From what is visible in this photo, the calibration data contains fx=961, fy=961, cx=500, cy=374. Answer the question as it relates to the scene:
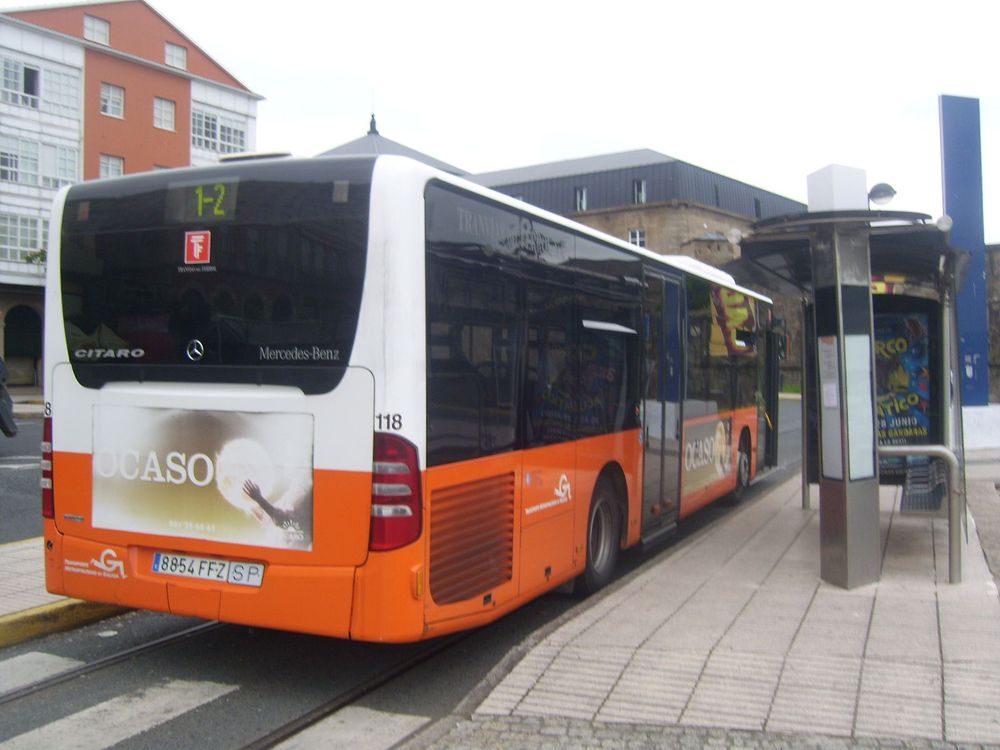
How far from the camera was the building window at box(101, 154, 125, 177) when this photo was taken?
142 feet

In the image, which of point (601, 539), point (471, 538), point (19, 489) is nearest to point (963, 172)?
point (601, 539)

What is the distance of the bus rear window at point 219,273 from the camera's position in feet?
16.5

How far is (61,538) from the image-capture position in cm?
575

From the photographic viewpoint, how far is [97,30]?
43469 millimetres

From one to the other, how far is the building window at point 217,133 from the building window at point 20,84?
8111mm

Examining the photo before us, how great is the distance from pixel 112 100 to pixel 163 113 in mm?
2800

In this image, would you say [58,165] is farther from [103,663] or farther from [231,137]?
[103,663]

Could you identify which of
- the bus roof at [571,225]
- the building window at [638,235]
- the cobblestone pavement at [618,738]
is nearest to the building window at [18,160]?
the building window at [638,235]

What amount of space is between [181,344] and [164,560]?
1225 mm

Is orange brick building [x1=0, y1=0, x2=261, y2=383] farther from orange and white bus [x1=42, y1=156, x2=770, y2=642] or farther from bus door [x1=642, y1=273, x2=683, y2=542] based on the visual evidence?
orange and white bus [x1=42, y1=156, x2=770, y2=642]

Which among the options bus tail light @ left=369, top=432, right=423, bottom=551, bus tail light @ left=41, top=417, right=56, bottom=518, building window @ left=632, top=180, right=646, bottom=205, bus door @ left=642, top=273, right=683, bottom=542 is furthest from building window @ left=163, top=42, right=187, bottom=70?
bus tail light @ left=369, top=432, right=423, bottom=551

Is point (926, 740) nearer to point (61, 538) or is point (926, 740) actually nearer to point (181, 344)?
point (181, 344)

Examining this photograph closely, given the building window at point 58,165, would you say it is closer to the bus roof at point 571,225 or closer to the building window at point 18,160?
the building window at point 18,160

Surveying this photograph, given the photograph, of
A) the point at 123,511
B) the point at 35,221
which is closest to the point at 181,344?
the point at 123,511
